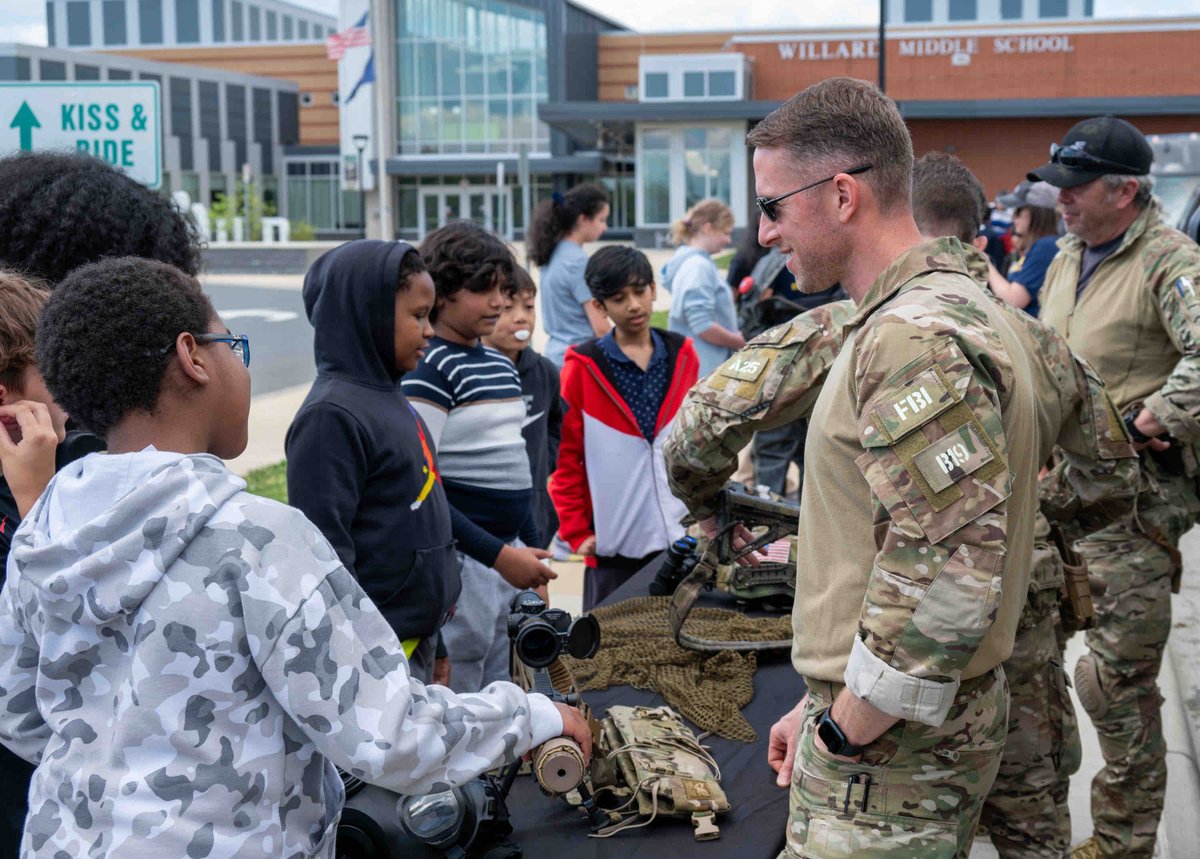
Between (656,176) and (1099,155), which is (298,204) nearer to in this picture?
(656,176)

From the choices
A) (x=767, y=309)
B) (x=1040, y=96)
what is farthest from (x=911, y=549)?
(x=1040, y=96)

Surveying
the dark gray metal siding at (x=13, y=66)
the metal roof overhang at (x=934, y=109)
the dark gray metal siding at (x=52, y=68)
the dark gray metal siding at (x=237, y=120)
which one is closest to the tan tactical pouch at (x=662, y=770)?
the metal roof overhang at (x=934, y=109)

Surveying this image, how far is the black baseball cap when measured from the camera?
4078 mm

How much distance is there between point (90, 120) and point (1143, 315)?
13.0 ft

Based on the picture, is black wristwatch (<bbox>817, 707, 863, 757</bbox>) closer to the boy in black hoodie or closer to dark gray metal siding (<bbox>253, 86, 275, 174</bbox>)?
the boy in black hoodie

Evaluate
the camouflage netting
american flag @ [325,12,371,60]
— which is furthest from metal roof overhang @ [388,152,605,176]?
the camouflage netting

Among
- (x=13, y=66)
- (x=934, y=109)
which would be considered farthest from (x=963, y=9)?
(x=13, y=66)

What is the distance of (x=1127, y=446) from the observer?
3023 millimetres

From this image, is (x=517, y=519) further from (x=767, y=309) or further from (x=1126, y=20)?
(x=1126, y=20)

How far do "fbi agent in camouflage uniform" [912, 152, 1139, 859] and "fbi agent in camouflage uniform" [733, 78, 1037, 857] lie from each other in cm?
70

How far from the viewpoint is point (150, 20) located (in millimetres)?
75812

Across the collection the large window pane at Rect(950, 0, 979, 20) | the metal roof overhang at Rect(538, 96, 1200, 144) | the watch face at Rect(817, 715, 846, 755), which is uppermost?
the large window pane at Rect(950, 0, 979, 20)

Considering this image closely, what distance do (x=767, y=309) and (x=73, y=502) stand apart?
601 cm

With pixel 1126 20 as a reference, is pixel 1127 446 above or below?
below
